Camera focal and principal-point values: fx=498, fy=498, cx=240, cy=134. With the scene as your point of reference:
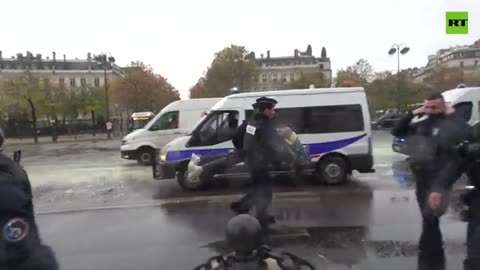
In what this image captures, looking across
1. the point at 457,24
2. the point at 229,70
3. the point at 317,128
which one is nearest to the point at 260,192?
the point at 317,128

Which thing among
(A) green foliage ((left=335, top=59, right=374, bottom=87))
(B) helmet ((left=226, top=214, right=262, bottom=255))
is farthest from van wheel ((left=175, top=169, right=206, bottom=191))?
(A) green foliage ((left=335, top=59, right=374, bottom=87))

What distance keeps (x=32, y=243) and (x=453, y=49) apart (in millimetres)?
112355

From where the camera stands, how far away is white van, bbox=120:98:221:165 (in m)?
18.2

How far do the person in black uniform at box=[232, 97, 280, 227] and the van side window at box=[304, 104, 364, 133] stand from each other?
17.3ft

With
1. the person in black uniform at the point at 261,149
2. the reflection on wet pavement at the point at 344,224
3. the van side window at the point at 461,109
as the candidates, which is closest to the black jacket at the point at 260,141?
the person in black uniform at the point at 261,149

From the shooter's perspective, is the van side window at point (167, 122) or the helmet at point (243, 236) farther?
the van side window at point (167, 122)

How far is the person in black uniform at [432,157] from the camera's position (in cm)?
466

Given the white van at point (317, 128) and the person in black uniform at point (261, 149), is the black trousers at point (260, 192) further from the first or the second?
the white van at point (317, 128)

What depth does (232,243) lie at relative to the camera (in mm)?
2170

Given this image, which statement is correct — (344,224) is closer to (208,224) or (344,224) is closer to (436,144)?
(208,224)

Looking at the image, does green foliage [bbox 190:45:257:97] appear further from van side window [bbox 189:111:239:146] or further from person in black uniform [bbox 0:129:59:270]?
person in black uniform [bbox 0:129:59:270]

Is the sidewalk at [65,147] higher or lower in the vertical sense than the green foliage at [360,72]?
lower

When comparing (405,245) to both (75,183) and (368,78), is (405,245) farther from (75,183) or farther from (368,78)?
(368,78)

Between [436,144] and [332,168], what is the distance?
6.93 metres
